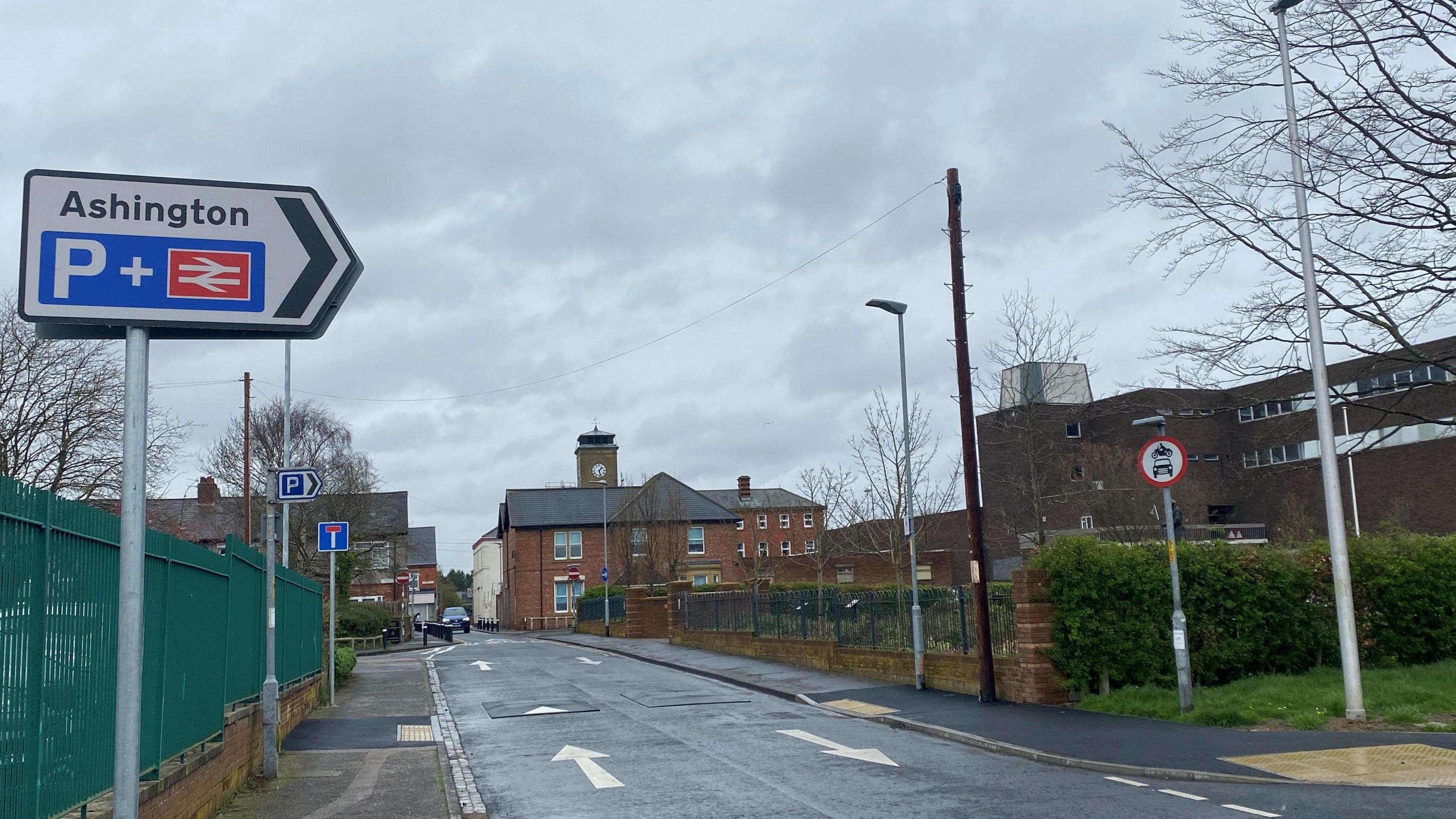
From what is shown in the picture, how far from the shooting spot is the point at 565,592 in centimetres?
7638

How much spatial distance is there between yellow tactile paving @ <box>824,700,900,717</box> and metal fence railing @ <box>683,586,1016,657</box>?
2.00 metres

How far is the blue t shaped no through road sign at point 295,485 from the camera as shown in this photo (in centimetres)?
1484

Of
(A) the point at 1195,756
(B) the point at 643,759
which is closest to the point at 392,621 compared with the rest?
(B) the point at 643,759

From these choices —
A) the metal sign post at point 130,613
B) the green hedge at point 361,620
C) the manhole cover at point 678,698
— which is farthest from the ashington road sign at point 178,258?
the green hedge at point 361,620

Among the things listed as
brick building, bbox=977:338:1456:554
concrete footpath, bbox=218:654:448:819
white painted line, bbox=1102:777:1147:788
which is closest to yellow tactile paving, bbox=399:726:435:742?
concrete footpath, bbox=218:654:448:819

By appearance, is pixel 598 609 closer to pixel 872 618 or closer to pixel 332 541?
pixel 872 618

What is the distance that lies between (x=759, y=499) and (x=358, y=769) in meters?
78.1

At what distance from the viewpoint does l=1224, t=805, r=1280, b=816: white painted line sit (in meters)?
8.89

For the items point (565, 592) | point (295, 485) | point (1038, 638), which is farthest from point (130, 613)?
point (565, 592)

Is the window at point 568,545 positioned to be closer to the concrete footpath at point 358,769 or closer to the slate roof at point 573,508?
the slate roof at point 573,508

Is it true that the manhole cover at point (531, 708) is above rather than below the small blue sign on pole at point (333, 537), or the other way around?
below

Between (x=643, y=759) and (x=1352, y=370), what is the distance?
11075mm

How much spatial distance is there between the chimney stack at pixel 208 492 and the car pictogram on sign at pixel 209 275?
5247cm

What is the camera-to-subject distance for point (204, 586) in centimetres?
1034
